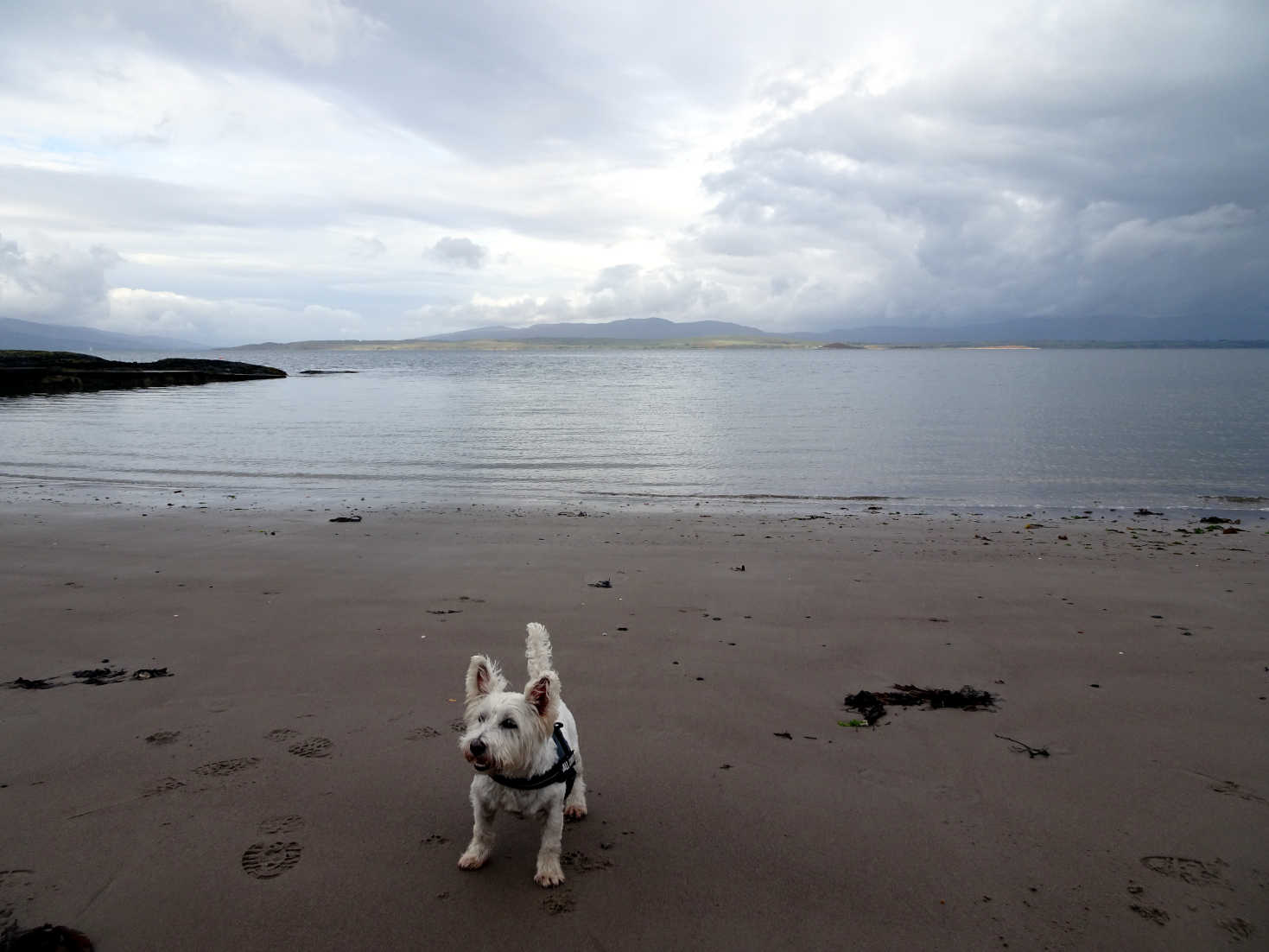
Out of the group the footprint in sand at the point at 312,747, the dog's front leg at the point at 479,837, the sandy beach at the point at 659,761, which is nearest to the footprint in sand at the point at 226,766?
the sandy beach at the point at 659,761

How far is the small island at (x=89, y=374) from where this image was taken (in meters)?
47.8

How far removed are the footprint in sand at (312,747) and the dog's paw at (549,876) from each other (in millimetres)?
1892

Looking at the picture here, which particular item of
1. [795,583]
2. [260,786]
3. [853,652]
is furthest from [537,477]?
[260,786]

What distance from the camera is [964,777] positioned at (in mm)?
4844

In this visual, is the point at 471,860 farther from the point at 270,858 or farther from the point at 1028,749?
the point at 1028,749

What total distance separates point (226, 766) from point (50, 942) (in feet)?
5.00

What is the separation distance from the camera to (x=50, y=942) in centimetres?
329

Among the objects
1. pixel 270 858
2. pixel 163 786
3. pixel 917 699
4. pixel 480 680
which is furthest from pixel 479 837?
pixel 917 699

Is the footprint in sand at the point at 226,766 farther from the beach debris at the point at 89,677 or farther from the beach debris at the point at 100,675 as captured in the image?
the beach debris at the point at 100,675

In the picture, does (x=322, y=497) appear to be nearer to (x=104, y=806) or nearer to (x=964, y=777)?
(x=104, y=806)

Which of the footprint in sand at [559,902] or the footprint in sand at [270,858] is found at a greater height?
the footprint in sand at [270,858]

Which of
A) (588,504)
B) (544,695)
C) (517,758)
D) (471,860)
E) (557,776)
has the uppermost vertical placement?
(544,695)

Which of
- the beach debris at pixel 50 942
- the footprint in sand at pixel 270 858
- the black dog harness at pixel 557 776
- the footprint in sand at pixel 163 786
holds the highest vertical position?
the black dog harness at pixel 557 776

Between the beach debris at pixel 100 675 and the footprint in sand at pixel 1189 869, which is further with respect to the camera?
the beach debris at pixel 100 675
